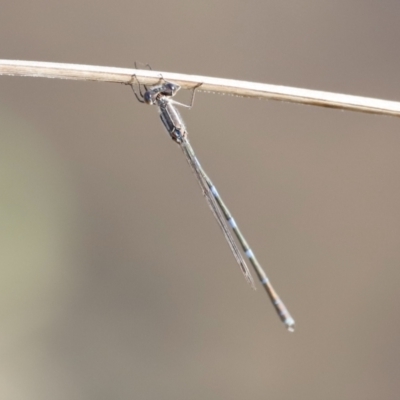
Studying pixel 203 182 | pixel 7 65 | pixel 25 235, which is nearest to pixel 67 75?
pixel 7 65

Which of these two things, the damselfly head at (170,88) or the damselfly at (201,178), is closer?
the damselfly head at (170,88)

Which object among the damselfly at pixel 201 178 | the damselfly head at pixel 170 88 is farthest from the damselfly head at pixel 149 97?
the damselfly head at pixel 170 88

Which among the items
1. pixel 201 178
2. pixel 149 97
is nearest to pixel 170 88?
pixel 149 97

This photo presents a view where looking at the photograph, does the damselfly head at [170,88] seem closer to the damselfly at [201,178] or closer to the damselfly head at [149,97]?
the damselfly at [201,178]

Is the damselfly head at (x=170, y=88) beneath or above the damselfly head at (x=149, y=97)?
beneath

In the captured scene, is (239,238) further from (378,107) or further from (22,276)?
(22,276)

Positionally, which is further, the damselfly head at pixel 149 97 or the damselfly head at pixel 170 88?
the damselfly head at pixel 149 97

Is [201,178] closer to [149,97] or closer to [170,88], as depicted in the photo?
[149,97]

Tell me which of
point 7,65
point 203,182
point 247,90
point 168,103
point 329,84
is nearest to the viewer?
point 7,65
